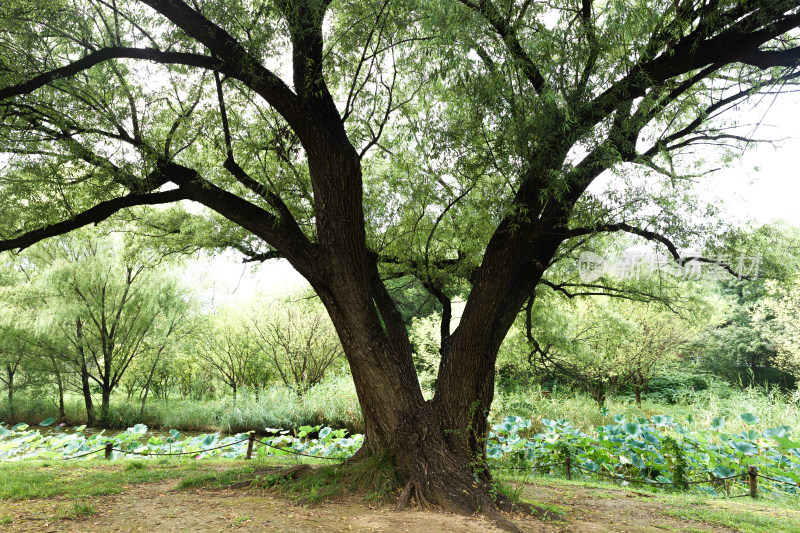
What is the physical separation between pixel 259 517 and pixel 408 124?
3765 mm

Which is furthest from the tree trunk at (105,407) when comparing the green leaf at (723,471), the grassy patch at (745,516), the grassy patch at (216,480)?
the green leaf at (723,471)

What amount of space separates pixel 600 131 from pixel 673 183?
2.29 meters

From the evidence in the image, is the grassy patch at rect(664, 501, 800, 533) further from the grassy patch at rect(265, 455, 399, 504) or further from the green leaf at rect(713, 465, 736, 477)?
the grassy patch at rect(265, 455, 399, 504)

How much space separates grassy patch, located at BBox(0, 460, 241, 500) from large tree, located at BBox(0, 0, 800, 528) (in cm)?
241

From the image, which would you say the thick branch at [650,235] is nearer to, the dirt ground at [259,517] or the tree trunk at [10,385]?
the dirt ground at [259,517]

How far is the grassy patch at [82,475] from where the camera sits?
4.62m

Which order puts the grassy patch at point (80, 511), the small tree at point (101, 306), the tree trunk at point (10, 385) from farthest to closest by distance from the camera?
the tree trunk at point (10, 385) → the small tree at point (101, 306) → the grassy patch at point (80, 511)

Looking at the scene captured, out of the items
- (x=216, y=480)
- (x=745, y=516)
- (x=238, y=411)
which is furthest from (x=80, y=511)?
(x=238, y=411)

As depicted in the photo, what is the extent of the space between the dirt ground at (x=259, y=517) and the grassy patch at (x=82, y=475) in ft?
0.95

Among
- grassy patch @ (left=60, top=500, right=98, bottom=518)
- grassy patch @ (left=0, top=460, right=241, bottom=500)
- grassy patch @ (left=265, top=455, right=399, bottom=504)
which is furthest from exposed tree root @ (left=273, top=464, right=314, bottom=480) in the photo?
grassy patch @ (left=0, top=460, right=241, bottom=500)

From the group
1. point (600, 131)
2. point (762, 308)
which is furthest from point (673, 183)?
point (762, 308)

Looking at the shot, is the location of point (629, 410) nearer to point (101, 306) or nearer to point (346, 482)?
point (346, 482)

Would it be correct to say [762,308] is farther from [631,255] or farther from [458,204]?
[458,204]

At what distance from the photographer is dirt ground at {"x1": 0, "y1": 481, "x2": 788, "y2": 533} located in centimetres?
344
